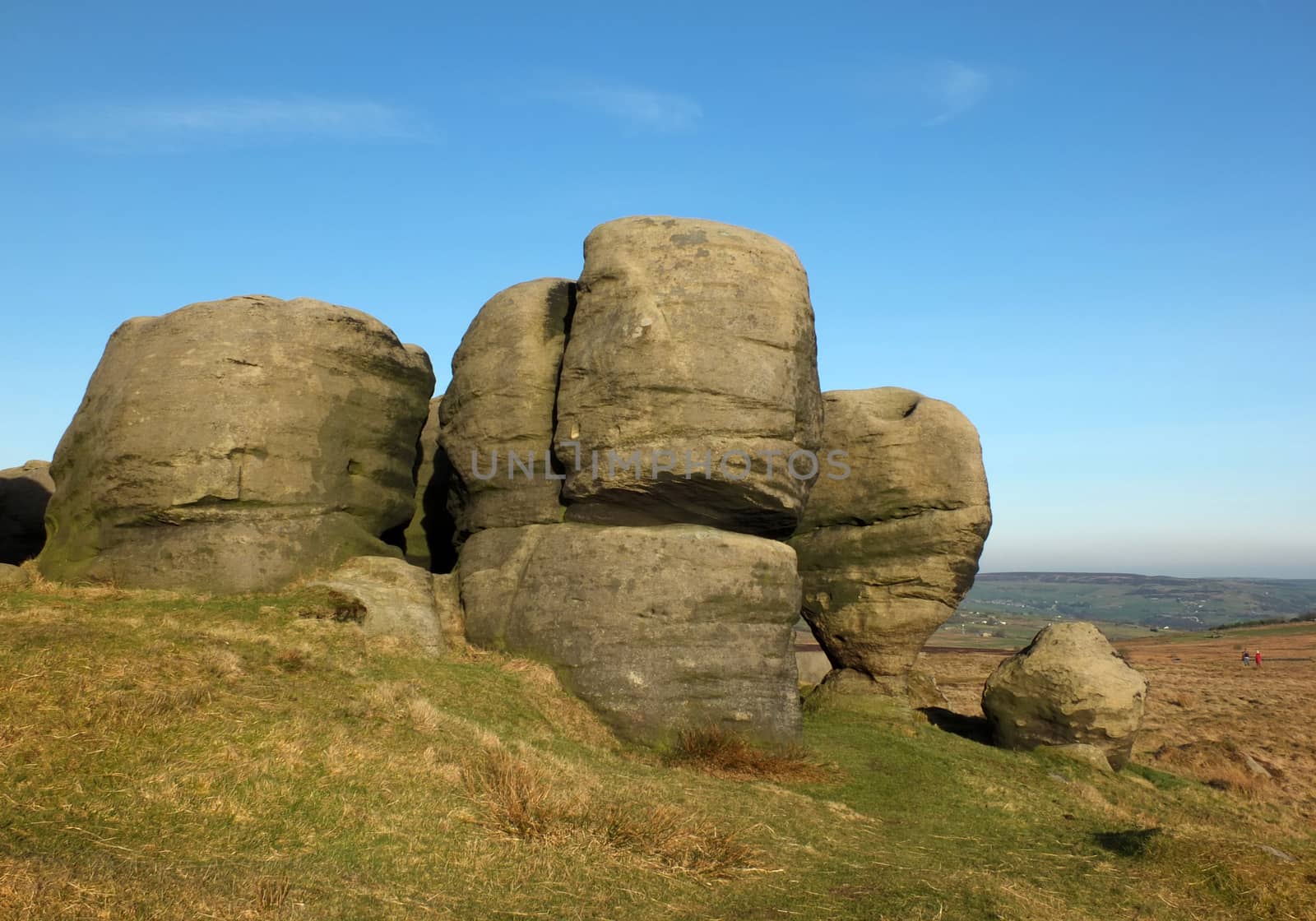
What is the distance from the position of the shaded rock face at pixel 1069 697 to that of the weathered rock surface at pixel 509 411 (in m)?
8.18

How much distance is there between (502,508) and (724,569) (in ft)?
12.1

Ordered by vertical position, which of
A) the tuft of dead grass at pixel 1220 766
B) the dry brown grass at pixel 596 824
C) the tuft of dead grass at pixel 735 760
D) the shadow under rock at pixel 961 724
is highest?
the dry brown grass at pixel 596 824

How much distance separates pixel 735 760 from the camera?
38.1 ft

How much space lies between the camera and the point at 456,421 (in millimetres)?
15562

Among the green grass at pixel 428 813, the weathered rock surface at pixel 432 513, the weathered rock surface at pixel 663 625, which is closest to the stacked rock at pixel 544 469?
the weathered rock surface at pixel 663 625

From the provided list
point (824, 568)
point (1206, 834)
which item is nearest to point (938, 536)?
point (824, 568)

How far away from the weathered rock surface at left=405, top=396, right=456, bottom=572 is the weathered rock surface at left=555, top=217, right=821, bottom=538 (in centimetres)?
522

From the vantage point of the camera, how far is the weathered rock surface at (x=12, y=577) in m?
12.9

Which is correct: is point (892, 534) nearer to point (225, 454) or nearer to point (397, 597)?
point (397, 597)

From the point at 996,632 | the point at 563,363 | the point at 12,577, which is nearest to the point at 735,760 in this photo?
the point at 563,363

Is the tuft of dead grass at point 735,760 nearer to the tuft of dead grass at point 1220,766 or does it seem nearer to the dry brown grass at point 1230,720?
the dry brown grass at point 1230,720

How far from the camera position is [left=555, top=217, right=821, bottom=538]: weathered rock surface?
43.1 feet

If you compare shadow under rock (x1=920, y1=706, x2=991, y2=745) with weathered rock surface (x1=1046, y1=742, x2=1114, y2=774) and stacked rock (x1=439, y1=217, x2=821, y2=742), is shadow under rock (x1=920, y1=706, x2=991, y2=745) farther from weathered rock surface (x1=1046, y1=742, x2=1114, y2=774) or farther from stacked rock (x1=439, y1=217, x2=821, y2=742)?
stacked rock (x1=439, y1=217, x2=821, y2=742)

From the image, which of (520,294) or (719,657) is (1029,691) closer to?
(719,657)
